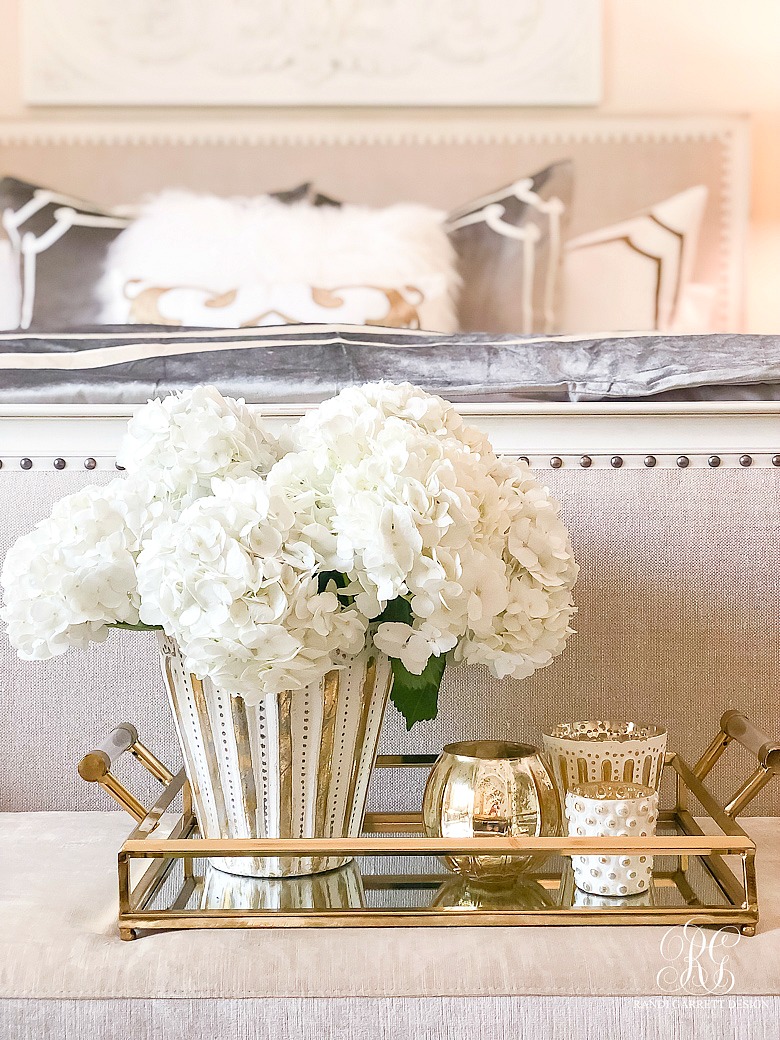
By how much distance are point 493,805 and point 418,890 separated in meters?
0.09

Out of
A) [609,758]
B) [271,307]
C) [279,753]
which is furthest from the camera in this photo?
[271,307]

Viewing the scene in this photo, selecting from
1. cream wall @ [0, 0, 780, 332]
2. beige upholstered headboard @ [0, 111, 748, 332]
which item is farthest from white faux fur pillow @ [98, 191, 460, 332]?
cream wall @ [0, 0, 780, 332]

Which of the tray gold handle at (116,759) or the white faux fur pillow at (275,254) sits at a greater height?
the white faux fur pillow at (275,254)

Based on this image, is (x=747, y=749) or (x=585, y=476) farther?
(x=585, y=476)

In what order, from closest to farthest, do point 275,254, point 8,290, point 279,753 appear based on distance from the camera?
point 279,753 < point 275,254 < point 8,290

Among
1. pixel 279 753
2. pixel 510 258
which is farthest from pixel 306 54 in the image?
pixel 279 753

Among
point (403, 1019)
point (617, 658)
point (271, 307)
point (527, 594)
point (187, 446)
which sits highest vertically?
point (271, 307)

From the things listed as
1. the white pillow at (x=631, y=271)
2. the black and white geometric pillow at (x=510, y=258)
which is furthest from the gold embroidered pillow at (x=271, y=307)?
the white pillow at (x=631, y=271)

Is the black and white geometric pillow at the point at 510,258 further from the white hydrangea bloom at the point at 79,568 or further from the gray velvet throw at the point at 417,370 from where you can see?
the white hydrangea bloom at the point at 79,568

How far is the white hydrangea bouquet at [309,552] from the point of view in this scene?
73 centimetres

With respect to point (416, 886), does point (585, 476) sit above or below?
above

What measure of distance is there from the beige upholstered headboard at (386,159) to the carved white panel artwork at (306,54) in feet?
0.26
